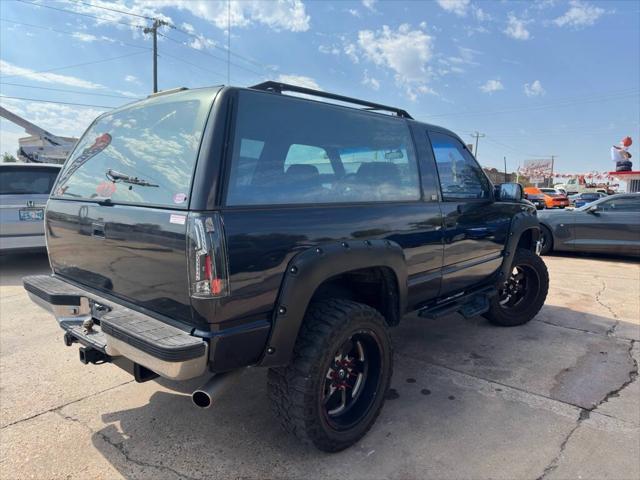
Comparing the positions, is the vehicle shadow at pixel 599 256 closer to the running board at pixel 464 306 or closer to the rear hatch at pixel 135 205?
the running board at pixel 464 306

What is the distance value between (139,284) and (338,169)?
1.32 m

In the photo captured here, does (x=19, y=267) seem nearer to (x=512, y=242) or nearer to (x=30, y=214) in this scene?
(x=30, y=214)

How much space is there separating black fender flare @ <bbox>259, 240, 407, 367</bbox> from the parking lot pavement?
713 mm

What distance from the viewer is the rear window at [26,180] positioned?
6.55m

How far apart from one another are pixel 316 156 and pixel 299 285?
35.4 inches

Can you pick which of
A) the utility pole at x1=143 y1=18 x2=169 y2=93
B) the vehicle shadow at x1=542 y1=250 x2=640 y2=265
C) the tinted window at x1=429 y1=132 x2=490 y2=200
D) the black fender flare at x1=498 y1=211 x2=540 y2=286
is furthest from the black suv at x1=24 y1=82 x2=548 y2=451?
the utility pole at x1=143 y1=18 x2=169 y2=93

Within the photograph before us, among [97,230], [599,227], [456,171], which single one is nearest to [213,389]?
[97,230]

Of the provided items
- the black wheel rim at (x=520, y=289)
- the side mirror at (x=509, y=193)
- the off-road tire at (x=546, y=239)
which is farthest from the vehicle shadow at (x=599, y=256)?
the side mirror at (x=509, y=193)

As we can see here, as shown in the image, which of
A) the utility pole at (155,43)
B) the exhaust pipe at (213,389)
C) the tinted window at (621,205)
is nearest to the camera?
the exhaust pipe at (213,389)

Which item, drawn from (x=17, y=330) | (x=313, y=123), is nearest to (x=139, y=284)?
(x=313, y=123)

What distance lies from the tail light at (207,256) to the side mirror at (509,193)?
3.19 meters

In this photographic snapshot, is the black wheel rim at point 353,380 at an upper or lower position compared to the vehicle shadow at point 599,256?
upper

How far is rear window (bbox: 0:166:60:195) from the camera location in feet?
21.5

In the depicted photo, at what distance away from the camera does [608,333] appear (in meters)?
4.68
